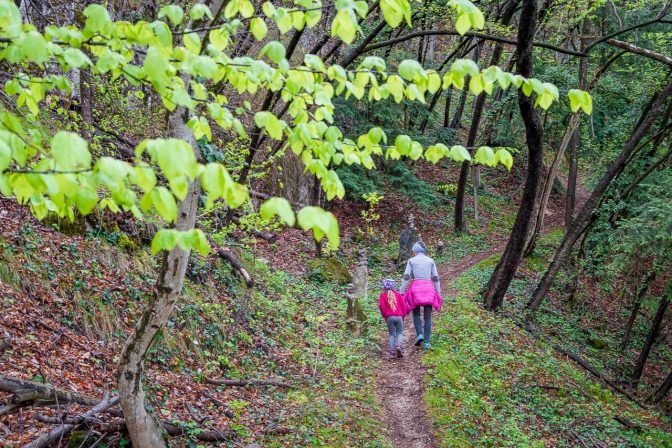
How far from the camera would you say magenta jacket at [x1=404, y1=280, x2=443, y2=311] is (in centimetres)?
952

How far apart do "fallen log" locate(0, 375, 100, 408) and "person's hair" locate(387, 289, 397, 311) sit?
5.79 metres

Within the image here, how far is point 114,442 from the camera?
4645 millimetres

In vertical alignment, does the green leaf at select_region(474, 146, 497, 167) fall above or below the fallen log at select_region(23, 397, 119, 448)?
above

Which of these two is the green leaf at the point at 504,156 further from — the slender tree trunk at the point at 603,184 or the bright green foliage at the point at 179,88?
the slender tree trunk at the point at 603,184

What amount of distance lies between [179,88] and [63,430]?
11.0 feet

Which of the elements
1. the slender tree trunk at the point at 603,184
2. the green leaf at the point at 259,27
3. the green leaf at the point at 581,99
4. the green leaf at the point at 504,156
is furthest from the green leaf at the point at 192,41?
the slender tree trunk at the point at 603,184

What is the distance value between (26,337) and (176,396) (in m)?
1.79

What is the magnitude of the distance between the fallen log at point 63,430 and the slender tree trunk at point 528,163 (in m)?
7.64

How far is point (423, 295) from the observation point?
9.55 meters

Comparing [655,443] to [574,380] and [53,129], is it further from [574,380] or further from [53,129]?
[53,129]

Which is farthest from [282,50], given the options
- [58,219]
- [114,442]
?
[58,219]

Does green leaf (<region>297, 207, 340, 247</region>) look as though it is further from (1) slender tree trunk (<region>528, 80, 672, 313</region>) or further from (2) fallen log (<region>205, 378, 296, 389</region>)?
(1) slender tree trunk (<region>528, 80, 672, 313</region>)

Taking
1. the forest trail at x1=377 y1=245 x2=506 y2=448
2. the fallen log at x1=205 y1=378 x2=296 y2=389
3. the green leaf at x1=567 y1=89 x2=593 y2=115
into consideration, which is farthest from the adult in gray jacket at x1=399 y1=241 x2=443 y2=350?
the green leaf at x1=567 y1=89 x2=593 y2=115

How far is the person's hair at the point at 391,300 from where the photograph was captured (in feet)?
31.1
